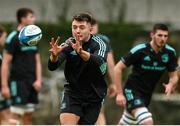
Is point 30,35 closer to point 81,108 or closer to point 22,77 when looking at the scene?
point 81,108

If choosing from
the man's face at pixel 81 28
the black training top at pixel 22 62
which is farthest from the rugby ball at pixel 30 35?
the black training top at pixel 22 62

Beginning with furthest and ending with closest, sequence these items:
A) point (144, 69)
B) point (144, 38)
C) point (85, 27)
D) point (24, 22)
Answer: point (144, 38), point (24, 22), point (144, 69), point (85, 27)

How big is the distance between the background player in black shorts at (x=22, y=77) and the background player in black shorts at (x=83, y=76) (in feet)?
11.1

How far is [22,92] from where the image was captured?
1573cm

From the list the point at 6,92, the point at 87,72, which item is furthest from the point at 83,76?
the point at 6,92

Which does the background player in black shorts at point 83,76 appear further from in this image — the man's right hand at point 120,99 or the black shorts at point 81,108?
the man's right hand at point 120,99

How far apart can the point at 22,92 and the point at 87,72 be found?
3.72m

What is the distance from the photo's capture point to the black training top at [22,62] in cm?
1556

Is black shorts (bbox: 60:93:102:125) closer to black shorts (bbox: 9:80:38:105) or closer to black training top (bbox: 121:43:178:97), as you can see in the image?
black training top (bbox: 121:43:178:97)

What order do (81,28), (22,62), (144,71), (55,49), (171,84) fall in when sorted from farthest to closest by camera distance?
(22,62) → (144,71) → (171,84) → (81,28) → (55,49)

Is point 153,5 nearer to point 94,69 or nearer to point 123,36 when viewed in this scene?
point 123,36

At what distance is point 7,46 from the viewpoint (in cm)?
1552

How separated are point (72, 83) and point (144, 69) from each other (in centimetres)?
245

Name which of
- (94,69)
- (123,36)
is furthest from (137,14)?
(94,69)
